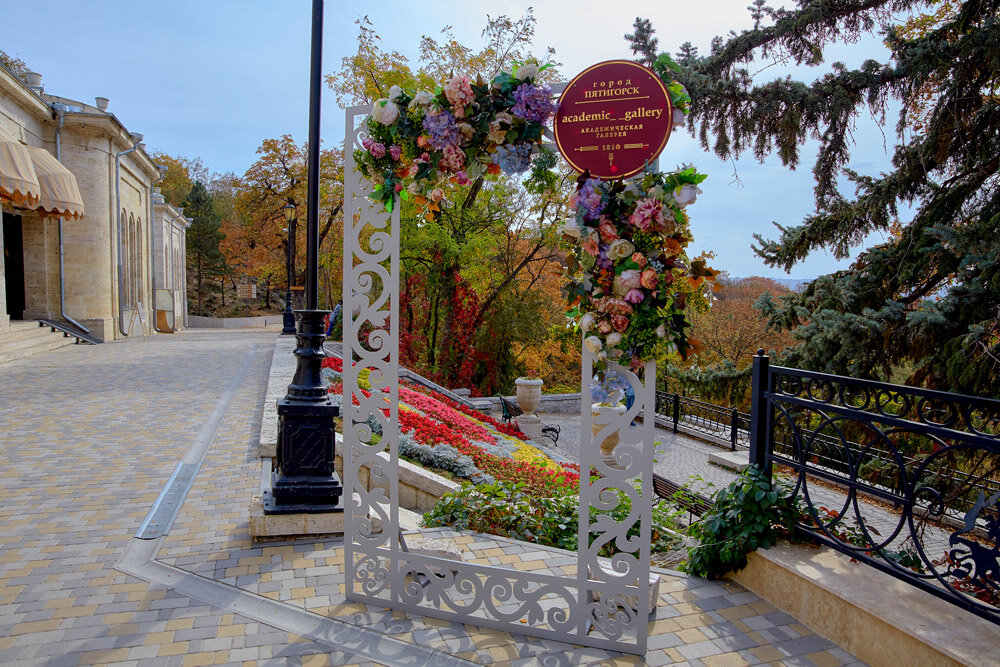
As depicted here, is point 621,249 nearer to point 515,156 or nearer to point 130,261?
point 515,156

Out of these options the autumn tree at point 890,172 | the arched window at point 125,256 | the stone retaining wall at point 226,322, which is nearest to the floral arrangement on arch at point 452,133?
the autumn tree at point 890,172

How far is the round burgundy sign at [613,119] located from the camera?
117 inches

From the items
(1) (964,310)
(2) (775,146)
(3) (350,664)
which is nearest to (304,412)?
(3) (350,664)

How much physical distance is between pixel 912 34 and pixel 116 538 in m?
14.9

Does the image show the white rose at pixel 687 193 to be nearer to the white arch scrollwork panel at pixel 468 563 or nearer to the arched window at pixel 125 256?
the white arch scrollwork panel at pixel 468 563

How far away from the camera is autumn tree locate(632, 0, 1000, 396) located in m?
6.79

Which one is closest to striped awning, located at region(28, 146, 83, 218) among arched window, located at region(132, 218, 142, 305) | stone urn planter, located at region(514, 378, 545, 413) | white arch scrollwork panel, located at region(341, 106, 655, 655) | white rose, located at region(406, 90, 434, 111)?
arched window, located at region(132, 218, 142, 305)

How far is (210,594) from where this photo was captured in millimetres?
3551

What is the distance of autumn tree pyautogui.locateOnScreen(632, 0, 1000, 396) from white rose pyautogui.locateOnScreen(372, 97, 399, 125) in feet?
→ 20.4

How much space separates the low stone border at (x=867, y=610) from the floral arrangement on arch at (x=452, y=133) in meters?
2.84

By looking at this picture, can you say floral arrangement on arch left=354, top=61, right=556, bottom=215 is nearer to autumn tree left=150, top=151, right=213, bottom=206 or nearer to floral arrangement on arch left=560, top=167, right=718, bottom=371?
floral arrangement on arch left=560, top=167, right=718, bottom=371

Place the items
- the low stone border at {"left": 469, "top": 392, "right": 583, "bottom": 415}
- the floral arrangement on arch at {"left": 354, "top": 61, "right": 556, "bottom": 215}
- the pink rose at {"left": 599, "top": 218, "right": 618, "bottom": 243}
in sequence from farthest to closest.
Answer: the low stone border at {"left": 469, "top": 392, "right": 583, "bottom": 415} → the floral arrangement on arch at {"left": 354, "top": 61, "right": 556, "bottom": 215} → the pink rose at {"left": 599, "top": 218, "right": 618, "bottom": 243}

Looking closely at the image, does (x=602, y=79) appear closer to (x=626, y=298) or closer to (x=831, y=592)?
(x=626, y=298)

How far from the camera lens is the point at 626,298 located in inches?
119
